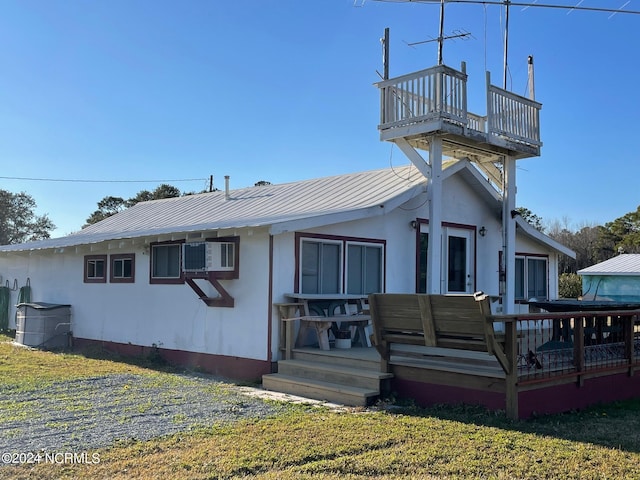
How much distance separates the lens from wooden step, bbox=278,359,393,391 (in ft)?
26.8

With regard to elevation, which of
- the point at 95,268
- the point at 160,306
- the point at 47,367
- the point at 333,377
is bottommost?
the point at 47,367

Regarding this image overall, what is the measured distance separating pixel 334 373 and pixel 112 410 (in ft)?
9.52

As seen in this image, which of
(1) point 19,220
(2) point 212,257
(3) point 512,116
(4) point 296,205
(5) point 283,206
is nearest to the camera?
(2) point 212,257

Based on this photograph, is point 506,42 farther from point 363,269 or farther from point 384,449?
point 384,449

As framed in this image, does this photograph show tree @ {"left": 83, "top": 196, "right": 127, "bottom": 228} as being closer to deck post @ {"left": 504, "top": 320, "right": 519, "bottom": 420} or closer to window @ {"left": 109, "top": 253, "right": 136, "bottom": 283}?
window @ {"left": 109, "top": 253, "right": 136, "bottom": 283}

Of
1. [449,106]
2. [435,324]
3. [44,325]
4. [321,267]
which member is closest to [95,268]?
[44,325]

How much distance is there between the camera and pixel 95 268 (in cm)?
1420

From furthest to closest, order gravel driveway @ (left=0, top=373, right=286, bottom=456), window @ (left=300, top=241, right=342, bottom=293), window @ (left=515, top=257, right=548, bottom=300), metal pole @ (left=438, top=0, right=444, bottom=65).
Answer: window @ (left=515, top=257, right=548, bottom=300) → metal pole @ (left=438, top=0, right=444, bottom=65) → window @ (left=300, top=241, right=342, bottom=293) → gravel driveway @ (left=0, top=373, right=286, bottom=456)

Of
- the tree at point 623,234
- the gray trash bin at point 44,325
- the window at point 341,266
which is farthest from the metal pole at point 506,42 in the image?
the tree at point 623,234

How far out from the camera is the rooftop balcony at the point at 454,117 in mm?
10695

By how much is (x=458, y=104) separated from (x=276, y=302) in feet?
15.1

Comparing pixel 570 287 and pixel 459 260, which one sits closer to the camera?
pixel 459 260

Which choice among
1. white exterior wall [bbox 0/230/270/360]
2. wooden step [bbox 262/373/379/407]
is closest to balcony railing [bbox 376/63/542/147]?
white exterior wall [bbox 0/230/270/360]

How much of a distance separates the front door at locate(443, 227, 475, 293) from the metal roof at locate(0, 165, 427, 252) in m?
1.57
